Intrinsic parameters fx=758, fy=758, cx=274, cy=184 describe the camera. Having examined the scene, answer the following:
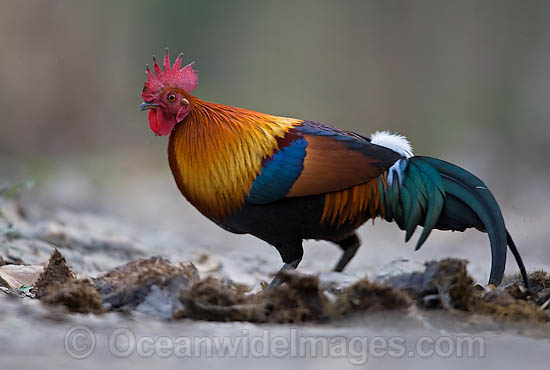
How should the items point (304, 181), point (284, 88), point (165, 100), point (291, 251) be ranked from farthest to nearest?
point (284, 88), point (165, 100), point (291, 251), point (304, 181)

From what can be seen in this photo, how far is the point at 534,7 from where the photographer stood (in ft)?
49.0

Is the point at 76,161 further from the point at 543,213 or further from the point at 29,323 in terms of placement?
the point at 29,323

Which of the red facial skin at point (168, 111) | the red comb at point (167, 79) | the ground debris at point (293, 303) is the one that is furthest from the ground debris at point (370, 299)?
the red comb at point (167, 79)

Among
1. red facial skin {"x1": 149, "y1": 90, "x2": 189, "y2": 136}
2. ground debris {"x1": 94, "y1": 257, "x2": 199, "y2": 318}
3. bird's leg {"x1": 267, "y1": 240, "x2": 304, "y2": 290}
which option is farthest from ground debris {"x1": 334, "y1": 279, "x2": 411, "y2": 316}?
red facial skin {"x1": 149, "y1": 90, "x2": 189, "y2": 136}

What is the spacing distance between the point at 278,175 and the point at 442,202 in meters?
0.96

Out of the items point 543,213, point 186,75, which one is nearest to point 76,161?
point 543,213

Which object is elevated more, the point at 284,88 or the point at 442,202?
the point at 284,88

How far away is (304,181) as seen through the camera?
14.4 ft

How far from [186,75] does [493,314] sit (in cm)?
256

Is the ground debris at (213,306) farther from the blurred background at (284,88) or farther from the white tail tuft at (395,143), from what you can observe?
the blurred background at (284,88)

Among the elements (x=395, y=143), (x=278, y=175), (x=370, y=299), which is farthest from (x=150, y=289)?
(x=395, y=143)

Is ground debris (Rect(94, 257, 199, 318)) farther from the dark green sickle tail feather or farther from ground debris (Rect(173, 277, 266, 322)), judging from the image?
the dark green sickle tail feather

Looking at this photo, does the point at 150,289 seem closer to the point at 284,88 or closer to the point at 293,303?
the point at 293,303

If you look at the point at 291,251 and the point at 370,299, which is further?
the point at 291,251
